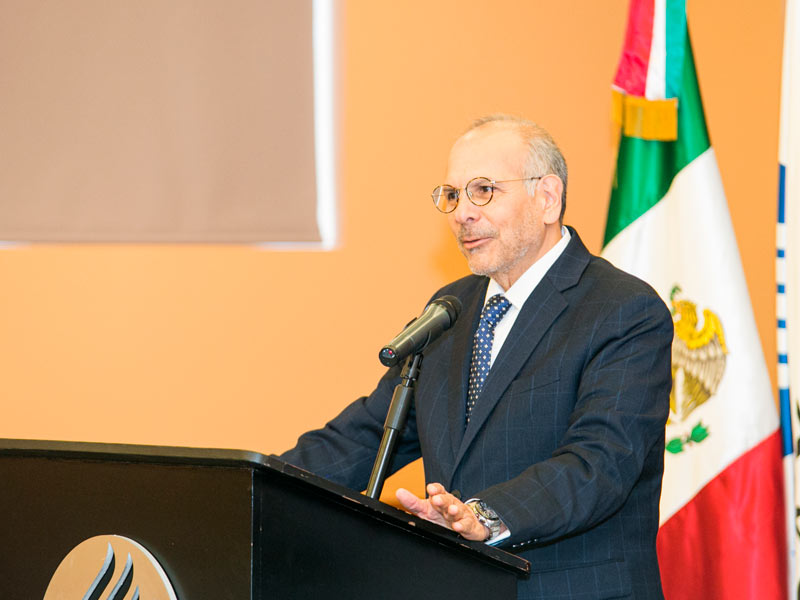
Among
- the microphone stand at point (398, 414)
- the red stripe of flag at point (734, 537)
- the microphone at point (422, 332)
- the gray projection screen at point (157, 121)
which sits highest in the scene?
the gray projection screen at point (157, 121)

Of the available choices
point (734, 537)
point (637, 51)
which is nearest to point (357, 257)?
point (637, 51)

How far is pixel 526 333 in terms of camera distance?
7.43 ft

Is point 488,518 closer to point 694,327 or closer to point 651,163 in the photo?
point 694,327

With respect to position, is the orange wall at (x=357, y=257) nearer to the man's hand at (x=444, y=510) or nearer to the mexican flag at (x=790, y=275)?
the mexican flag at (x=790, y=275)

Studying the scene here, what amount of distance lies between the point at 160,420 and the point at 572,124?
1907mm

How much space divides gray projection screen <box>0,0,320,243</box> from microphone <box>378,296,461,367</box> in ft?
5.68

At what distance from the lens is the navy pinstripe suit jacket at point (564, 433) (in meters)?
1.89

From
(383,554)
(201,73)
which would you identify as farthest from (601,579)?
(201,73)

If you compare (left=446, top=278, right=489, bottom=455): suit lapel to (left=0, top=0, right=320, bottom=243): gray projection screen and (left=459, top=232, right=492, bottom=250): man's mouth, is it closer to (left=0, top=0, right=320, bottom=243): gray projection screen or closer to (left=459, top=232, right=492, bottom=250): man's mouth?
(left=459, top=232, right=492, bottom=250): man's mouth

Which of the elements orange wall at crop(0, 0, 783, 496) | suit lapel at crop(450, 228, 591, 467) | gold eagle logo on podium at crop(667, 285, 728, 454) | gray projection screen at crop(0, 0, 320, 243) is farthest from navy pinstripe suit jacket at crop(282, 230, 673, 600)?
gray projection screen at crop(0, 0, 320, 243)

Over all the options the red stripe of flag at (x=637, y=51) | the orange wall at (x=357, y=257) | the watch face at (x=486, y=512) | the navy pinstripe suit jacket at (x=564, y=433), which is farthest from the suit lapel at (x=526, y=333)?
the orange wall at (x=357, y=257)

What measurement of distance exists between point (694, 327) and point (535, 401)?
113cm

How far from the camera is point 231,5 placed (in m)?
3.70

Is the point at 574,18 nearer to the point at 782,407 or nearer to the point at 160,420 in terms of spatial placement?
the point at 782,407
